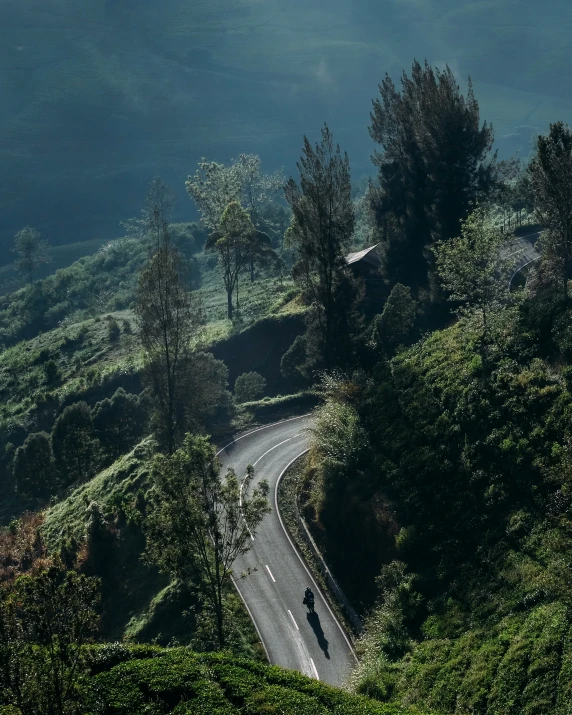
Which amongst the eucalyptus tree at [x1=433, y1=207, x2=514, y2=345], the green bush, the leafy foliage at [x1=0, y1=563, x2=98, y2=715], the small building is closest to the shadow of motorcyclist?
the leafy foliage at [x1=0, y1=563, x2=98, y2=715]

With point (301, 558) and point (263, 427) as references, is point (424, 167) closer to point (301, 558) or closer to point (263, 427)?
point (263, 427)

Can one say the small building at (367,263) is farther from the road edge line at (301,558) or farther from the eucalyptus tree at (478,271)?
the eucalyptus tree at (478,271)

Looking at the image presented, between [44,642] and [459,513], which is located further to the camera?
[459,513]

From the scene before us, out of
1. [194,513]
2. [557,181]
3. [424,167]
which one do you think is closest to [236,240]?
[424,167]

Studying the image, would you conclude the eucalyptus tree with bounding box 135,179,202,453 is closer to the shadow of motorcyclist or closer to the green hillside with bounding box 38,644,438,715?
the shadow of motorcyclist

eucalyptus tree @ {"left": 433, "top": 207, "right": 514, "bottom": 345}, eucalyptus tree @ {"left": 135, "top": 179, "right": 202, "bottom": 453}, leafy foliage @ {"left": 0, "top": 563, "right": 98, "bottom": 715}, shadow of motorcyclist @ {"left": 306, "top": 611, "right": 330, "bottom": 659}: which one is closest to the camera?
leafy foliage @ {"left": 0, "top": 563, "right": 98, "bottom": 715}

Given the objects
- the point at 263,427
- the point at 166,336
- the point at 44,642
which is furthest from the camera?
the point at 263,427

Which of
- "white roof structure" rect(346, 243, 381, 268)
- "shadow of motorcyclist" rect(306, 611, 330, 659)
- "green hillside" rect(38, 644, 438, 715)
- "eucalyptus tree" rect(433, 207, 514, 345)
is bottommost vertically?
"shadow of motorcyclist" rect(306, 611, 330, 659)
